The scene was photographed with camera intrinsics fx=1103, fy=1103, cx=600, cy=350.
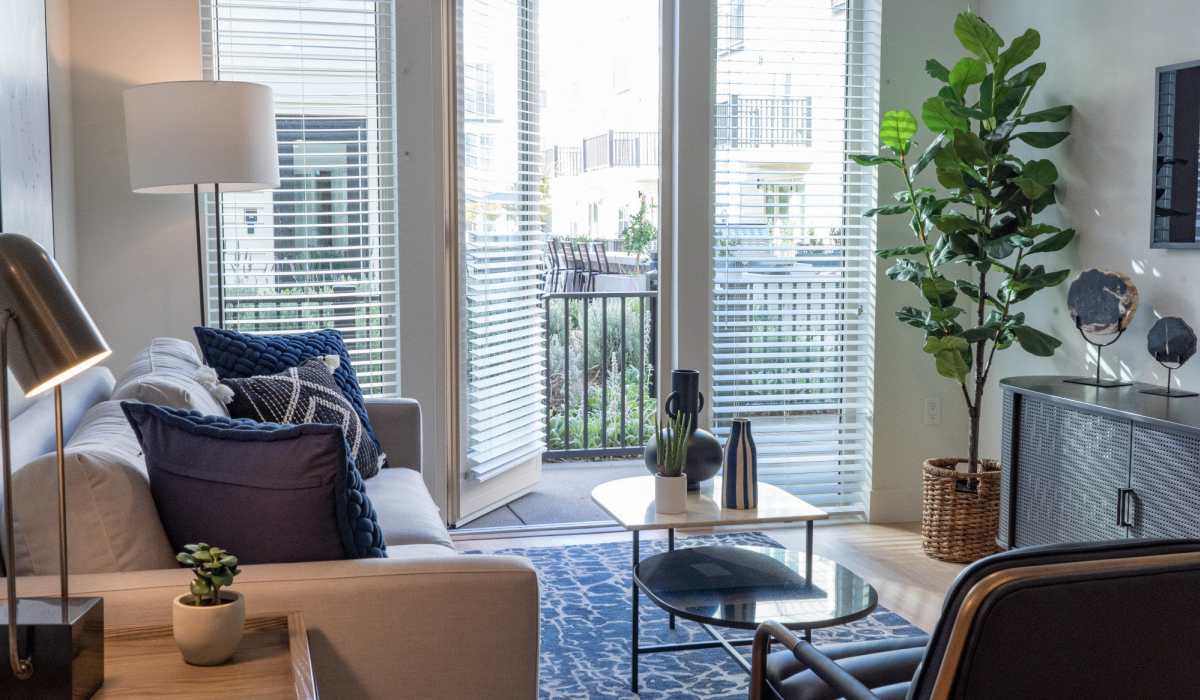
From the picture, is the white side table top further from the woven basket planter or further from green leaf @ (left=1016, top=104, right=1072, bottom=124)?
green leaf @ (left=1016, top=104, right=1072, bottom=124)

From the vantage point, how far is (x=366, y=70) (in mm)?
4355

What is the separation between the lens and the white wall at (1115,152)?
376cm

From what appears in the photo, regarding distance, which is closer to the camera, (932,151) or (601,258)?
(932,151)

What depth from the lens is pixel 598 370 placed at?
21.7 feet

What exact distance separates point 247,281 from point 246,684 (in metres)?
2.97

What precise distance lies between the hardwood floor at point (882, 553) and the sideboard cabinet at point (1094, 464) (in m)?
0.33

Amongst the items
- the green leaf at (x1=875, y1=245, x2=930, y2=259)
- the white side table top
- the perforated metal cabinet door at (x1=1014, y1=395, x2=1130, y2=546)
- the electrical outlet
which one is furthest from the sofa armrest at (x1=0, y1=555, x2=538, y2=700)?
the electrical outlet

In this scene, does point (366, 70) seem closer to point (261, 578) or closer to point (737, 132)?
point (737, 132)

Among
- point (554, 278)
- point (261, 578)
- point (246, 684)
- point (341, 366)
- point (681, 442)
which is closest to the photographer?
point (246, 684)

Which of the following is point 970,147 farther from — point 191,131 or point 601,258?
point 601,258

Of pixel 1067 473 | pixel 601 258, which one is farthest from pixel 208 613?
pixel 601 258

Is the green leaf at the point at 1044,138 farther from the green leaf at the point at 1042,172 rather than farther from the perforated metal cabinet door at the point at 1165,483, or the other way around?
the perforated metal cabinet door at the point at 1165,483

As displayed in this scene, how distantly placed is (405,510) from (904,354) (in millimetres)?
2685

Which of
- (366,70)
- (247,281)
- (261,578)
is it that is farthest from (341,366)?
(261,578)
